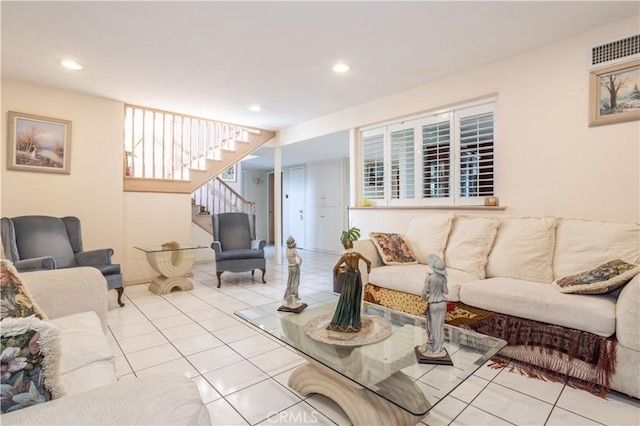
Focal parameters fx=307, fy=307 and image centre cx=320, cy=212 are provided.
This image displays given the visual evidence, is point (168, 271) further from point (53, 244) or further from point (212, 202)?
point (212, 202)

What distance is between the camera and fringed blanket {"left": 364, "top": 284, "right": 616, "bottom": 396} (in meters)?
1.70

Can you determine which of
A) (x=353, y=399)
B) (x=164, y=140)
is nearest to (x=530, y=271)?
(x=353, y=399)

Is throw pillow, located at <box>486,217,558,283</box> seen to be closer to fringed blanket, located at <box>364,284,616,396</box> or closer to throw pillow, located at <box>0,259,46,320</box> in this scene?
fringed blanket, located at <box>364,284,616,396</box>

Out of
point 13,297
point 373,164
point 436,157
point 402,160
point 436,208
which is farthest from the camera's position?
point 373,164

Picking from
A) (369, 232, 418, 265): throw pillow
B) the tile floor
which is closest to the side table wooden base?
the tile floor

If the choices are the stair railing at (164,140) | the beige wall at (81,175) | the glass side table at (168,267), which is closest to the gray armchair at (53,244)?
the beige wall at (81,175)

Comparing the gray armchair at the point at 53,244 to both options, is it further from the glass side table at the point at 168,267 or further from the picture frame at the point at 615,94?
the picture frame at the point at 615,94

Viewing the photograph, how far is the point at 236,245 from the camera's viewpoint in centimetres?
465

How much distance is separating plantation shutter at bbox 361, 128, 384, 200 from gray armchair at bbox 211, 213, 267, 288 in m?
1.65

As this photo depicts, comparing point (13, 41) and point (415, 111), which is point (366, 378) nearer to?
point (415, 111)

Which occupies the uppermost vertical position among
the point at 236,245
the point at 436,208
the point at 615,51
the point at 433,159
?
the point at 615,51

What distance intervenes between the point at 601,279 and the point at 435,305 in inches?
50.3

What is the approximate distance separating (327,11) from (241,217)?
3263mm

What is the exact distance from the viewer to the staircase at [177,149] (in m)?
4.41
